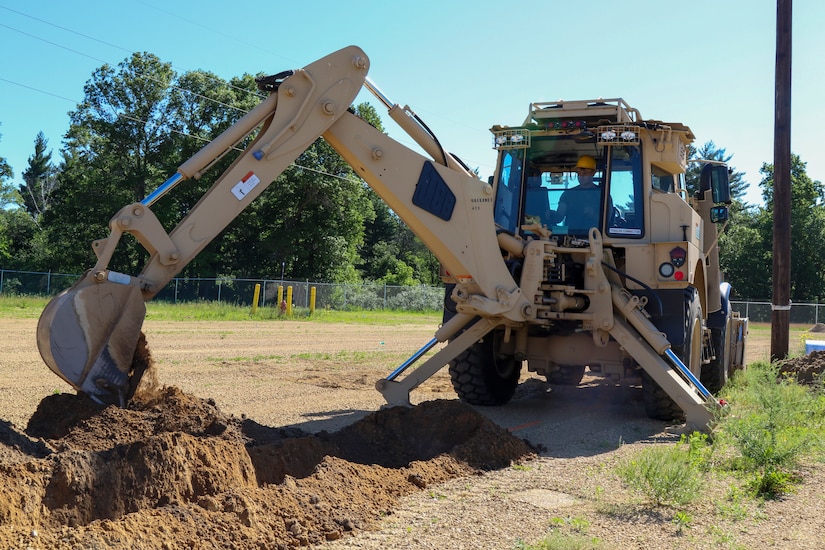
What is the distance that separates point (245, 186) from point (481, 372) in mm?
4320

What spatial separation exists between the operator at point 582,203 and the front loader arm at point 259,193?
5.07 ft

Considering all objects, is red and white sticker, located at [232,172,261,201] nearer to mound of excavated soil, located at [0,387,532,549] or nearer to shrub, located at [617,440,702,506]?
mound of excavated soil, located at [0,387,532,549]

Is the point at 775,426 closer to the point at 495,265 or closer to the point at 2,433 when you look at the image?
the point at 495,265

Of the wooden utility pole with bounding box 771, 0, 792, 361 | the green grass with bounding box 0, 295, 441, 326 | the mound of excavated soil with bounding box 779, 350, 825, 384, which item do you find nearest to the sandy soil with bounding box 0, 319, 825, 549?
the mound of excavated soil with bounding box 779, 350, 825, 384

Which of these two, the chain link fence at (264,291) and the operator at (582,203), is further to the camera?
the chain link fence at (264,291)

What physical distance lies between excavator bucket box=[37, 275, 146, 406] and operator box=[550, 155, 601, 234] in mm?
5083

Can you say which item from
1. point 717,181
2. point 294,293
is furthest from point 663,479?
point 294,293

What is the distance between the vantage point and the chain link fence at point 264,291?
33.1m

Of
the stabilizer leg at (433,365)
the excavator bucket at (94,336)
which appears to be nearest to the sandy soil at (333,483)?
the excavator bucket at (94,336)

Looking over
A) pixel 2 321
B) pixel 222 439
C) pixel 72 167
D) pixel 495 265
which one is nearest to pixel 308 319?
pixel 2 321

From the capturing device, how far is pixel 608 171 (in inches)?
376

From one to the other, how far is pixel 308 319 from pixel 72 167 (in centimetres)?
2069

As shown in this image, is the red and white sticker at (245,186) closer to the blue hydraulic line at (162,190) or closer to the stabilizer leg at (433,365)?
the blue hydraulic line at (162,190)

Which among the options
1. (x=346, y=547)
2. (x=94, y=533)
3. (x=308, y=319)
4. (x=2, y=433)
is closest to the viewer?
(x=94, y=533)
